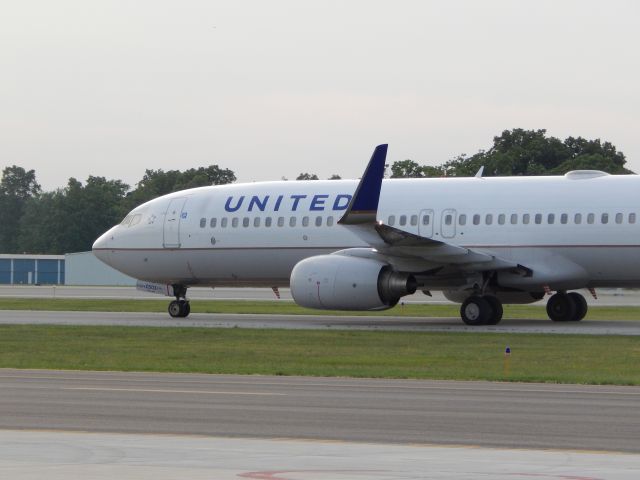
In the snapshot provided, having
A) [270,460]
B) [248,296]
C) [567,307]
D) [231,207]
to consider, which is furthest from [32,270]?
[270,460]

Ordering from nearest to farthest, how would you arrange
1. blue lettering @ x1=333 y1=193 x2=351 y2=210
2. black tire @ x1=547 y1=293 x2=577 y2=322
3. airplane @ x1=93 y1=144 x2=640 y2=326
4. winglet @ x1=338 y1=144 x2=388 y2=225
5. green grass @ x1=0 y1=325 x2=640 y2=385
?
green grass @ x1=0 y1=325 x2=640 y2=385 < winglet @ x1=338 y1=144 x2=388 y2=225 < airplane @ x1=93 y1=144 x2=640 y2=326 < black tire @ x1=547 y1=293 x2=577 y2=322 < blue lettering @ x1=333 y1=193 x2=351 y2=210

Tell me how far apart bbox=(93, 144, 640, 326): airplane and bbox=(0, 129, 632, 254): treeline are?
59945mm

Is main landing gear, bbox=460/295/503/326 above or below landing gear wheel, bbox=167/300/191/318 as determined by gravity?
above

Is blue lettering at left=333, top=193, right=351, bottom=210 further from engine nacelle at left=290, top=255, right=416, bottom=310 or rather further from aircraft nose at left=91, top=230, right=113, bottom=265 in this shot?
aircraft nose at left=91, top=230, right=113, bottom=265

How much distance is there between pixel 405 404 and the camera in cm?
1702

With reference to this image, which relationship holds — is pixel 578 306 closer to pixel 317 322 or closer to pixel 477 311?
pixel 477 311

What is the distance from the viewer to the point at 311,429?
47.1 ft

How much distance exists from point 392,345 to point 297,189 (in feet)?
37.3

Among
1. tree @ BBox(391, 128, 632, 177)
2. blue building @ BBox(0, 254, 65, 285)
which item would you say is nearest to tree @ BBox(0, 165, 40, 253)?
blue building @ BBox(0, 254, 65, 285)

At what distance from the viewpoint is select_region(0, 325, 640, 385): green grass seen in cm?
2259

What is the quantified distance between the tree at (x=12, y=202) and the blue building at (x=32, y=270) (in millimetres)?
54122

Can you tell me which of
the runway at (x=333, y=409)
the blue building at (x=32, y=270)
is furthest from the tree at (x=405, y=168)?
the runway at (x=333, y=409)

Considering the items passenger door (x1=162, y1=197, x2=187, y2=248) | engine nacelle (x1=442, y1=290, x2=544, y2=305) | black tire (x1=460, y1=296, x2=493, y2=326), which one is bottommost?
black tire (x1=460, y1=296, x2=493, y2=326)

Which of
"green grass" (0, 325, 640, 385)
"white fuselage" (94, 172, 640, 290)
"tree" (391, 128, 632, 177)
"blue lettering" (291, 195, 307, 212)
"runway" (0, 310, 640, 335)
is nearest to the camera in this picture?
"green grass" (0, 325, 640, 385)
